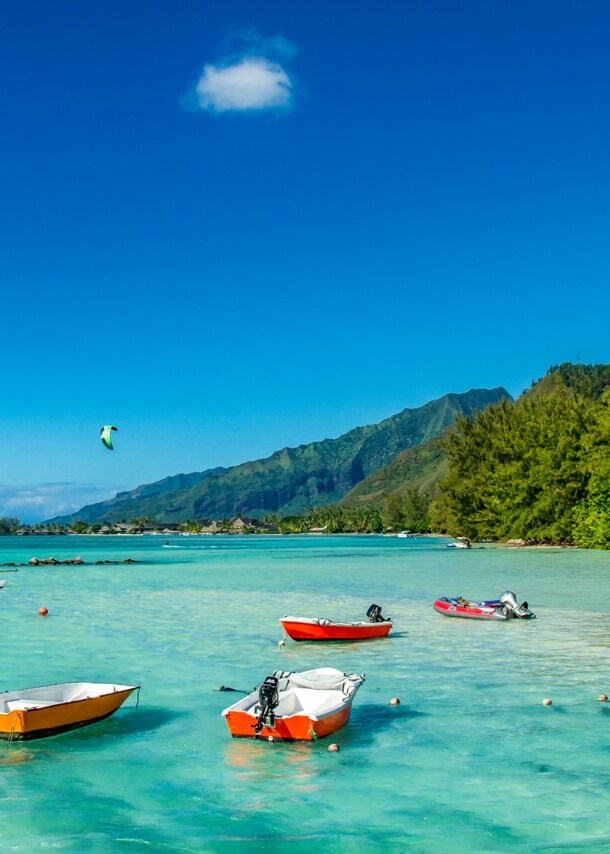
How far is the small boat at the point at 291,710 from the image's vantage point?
54.3 ft

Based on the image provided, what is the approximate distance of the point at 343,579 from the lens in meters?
67.8

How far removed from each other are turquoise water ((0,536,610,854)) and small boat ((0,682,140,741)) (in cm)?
37

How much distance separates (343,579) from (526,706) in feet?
157

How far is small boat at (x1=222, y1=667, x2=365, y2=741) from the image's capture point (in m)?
16.6

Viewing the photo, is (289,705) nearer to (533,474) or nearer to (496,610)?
(496,610)

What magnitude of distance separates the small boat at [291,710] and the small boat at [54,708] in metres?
2.94

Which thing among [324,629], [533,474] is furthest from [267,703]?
[533,474]

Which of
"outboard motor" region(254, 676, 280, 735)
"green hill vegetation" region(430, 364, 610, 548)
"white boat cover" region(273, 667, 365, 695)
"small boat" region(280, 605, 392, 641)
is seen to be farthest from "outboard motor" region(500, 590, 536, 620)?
"green hill vegetation" region(430, 364, 610, 548)

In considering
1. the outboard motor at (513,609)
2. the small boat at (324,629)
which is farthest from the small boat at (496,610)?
the small boat at (324,629)

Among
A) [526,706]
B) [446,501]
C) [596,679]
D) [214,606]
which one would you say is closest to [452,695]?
[526,706]

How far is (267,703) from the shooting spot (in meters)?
16.8

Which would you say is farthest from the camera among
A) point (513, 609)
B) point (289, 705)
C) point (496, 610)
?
point (513, 609)

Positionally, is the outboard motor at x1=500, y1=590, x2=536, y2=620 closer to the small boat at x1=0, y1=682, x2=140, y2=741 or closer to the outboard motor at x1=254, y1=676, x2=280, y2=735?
the outboard motor at x1=254, y1=676, x2=280, y2=735

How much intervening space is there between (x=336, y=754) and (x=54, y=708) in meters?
5.88
